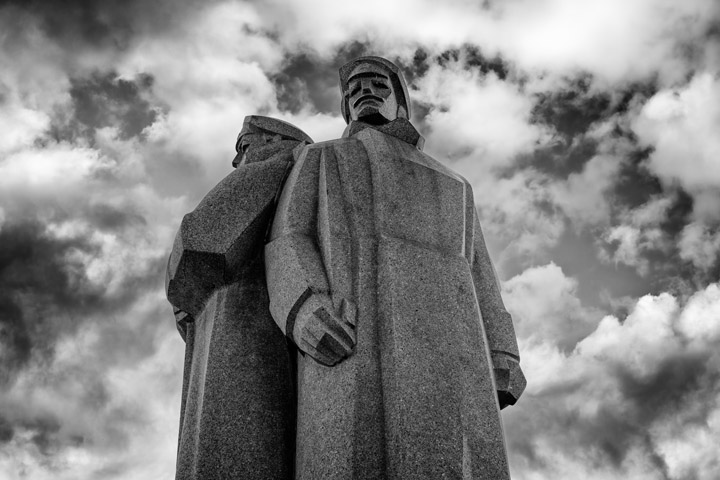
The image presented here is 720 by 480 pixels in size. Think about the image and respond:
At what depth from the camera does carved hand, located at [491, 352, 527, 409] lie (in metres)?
5.95

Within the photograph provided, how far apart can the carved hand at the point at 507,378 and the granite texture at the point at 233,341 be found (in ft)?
5.81

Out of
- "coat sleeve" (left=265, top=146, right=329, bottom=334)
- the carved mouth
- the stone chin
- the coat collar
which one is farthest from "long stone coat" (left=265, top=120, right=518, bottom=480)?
the carved mouth

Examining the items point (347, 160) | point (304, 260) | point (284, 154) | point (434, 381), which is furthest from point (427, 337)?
point (284, 154)

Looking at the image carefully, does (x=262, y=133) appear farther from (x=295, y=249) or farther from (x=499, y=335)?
(x=499, y=335)

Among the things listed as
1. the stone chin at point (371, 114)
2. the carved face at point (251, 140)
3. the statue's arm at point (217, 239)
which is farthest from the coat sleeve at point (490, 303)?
the carved face at point (251, 140)

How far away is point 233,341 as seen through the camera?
5.70 meters

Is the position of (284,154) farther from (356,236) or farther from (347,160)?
(356,236)

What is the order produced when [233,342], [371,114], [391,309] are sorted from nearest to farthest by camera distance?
[391,309] → [233,342] → [371,114]

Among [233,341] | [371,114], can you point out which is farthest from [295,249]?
[371,114]

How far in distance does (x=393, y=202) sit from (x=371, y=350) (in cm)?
149

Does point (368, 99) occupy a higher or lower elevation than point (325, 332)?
higher

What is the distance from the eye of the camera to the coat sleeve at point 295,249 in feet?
17.0

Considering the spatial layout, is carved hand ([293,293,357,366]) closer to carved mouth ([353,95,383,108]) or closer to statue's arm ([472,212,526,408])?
statue's arm ([472,212,526,408])

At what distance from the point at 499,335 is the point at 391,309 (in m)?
1.45
